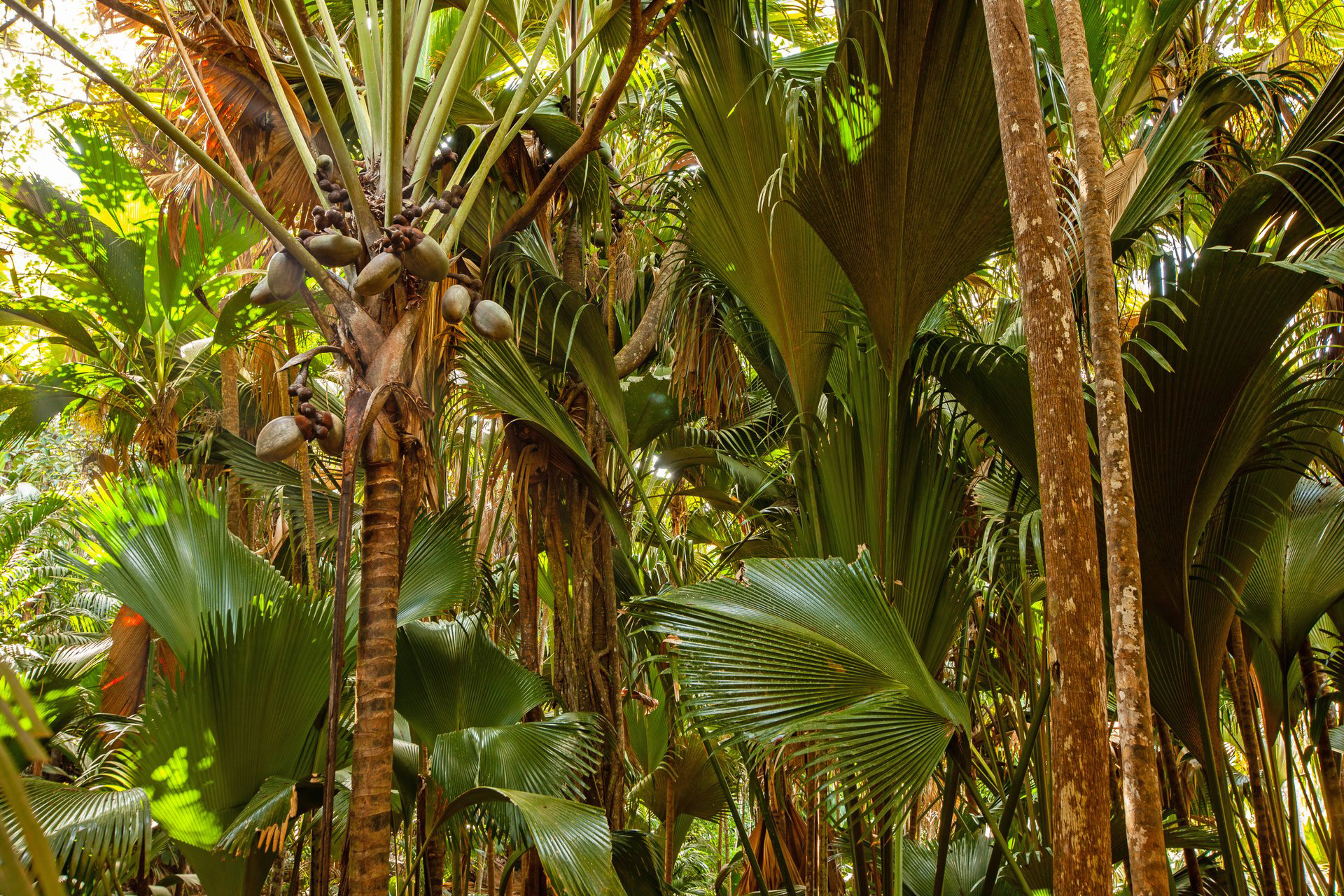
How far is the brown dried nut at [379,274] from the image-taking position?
1.98 m

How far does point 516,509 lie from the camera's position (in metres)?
3.72

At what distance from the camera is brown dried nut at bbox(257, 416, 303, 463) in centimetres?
202

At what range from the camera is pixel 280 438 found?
2.02 meters

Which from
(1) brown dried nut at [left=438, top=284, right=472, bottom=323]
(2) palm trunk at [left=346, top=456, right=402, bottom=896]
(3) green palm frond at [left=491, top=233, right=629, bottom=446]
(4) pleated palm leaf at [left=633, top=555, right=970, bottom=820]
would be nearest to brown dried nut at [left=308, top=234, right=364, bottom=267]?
(1) brown dried nut at [left=438, top=284, right=472, bottom=323]

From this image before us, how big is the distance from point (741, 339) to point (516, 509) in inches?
45.0

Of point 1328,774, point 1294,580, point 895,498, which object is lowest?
point 1328,774

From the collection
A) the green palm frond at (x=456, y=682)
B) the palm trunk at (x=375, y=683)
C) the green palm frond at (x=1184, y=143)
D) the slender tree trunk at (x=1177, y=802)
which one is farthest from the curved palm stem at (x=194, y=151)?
the slender tree trunk at (x=1177, y=802)

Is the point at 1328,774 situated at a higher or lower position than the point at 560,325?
lower

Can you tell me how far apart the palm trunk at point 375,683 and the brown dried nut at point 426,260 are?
43cm

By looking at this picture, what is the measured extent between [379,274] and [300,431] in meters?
0.39

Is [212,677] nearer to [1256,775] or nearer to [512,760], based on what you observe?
[512,760]

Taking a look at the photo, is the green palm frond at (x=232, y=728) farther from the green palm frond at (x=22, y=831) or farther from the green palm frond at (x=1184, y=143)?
the green palm frond at (x=1184, y=143)

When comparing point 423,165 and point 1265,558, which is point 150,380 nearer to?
point 423,165

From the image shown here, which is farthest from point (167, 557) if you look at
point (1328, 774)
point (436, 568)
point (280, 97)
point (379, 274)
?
point (1328, 774)
